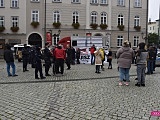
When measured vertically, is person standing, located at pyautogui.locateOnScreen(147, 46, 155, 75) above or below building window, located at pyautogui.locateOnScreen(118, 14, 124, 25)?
below

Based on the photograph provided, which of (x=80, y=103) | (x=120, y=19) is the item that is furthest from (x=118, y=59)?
(x=120, y=19)

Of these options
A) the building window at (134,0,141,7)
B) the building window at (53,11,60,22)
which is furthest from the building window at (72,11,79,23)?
the building window at (134,0,141,7)

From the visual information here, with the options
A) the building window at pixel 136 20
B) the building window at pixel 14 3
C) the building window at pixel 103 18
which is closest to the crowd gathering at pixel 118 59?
the building window at pixel 14 3

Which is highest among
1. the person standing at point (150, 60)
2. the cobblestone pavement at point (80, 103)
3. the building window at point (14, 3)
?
the building window at point (14, 3)

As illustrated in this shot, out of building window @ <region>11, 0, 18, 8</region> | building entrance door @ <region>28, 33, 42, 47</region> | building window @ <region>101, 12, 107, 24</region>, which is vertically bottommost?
building entrance door @ <region>28, 33, 42, 47</region>

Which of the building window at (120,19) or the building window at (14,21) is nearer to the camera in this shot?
the building window at (14,21)

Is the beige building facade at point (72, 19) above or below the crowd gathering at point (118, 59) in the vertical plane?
above

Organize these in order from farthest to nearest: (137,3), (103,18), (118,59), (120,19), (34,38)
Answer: (137,3), (120,19), (103,18), (34,38), (118,59)

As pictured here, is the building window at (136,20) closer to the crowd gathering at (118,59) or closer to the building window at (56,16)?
the building window at (56,16)

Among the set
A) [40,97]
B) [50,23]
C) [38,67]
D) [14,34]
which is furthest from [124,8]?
[40,97]

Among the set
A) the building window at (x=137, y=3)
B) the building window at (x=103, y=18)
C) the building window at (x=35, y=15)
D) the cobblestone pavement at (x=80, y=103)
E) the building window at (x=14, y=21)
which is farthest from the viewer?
the building window at (x=137, y=3)

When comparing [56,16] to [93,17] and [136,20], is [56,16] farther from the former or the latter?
[136,20]

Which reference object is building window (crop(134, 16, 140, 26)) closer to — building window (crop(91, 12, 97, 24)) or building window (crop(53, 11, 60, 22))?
building window (crop(91, 12, 97, 24))

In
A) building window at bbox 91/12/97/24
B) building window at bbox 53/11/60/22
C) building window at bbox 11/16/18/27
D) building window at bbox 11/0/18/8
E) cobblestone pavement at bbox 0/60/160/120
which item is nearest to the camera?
cobblestone pavement at bbox 0/60/160/120
